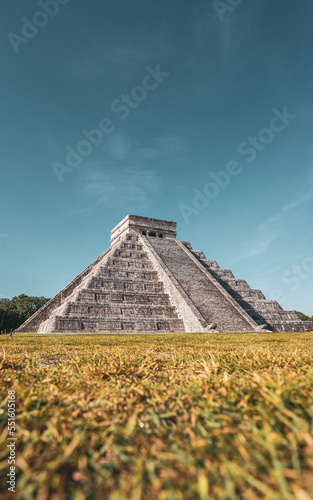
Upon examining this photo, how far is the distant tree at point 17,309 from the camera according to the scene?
37.8 m

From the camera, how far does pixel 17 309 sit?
138 feet

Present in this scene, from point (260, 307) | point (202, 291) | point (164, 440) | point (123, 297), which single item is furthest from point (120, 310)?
point (164, 440)

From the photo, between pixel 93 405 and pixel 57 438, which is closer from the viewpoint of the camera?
pixel 57 438

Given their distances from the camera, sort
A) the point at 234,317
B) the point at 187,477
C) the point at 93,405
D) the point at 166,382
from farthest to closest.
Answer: the point at 234,317 < the point at 166,382 < the point at 93,405 < the point at 187,477

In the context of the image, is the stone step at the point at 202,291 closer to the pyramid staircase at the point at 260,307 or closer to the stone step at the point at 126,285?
the stone step at the point at 126,285

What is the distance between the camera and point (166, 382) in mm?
2725

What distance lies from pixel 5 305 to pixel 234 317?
116ft

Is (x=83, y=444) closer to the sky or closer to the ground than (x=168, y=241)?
closer to the ground

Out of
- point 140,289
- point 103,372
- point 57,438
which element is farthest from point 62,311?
point 57,438

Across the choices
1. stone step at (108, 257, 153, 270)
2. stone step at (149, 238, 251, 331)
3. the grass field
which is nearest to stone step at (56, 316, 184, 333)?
stone step at (149, 238, 251, 331)

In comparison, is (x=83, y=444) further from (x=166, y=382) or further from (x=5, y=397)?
(x=166, y=382)

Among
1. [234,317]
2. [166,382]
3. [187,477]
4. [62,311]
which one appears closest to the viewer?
[187,477]

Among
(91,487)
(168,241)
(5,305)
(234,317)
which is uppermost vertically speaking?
(168,241)

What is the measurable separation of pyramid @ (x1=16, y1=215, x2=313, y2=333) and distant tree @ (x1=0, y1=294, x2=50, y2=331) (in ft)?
59.5
